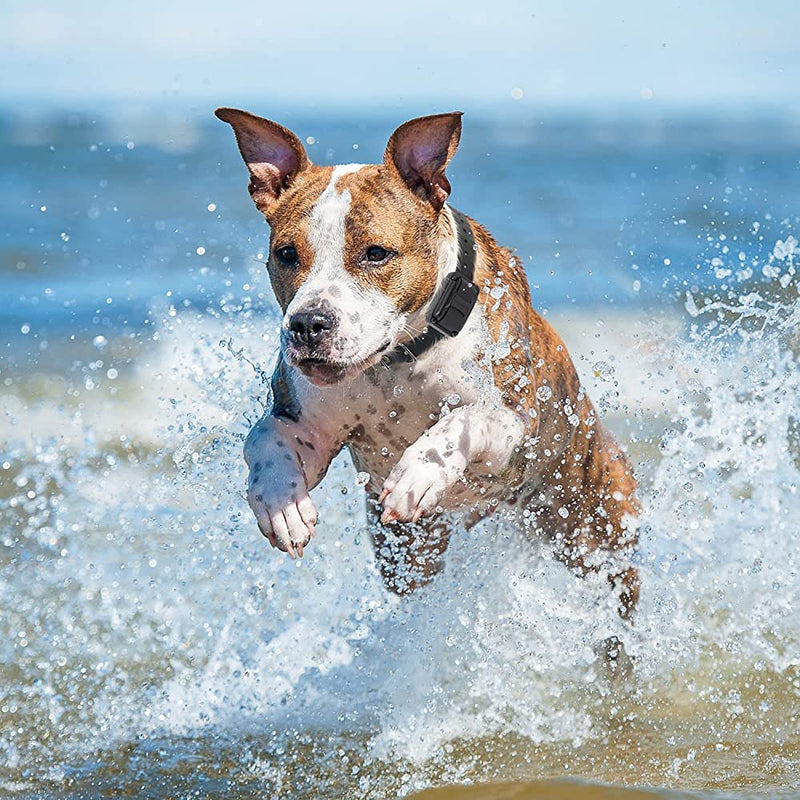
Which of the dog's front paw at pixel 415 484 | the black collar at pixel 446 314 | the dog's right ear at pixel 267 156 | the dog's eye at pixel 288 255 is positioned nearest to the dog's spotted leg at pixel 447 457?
the dog's front paw at pixel 415 484

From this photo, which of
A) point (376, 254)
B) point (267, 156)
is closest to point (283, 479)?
point (376, 254)

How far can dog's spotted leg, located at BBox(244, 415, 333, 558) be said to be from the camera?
4465mm

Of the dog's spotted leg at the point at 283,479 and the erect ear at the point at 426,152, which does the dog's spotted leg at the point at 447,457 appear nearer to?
the dog's spotted leg at the point at 283,479

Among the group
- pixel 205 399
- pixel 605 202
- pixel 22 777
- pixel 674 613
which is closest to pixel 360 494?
pixel 205 399

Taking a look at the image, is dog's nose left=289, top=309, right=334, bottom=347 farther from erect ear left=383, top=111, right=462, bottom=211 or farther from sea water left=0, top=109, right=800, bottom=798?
A: sea water left=0, top=109, right=800, bottom=798

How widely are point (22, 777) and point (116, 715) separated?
0.55 metres

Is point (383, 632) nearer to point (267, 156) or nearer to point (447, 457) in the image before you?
point (447, 457)

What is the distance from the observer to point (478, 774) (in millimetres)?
4801

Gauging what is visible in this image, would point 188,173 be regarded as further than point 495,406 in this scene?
Yes

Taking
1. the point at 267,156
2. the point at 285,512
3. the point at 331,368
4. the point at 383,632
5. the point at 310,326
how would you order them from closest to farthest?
the point at 310,326, the point at 331,368, the point at 285,512, the point at 267,156, the point at 383,632

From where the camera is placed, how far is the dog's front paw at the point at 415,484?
441 centimetres

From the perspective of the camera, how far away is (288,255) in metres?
4.52

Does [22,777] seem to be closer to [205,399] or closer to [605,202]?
[205,399]

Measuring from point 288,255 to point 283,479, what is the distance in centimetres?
76
